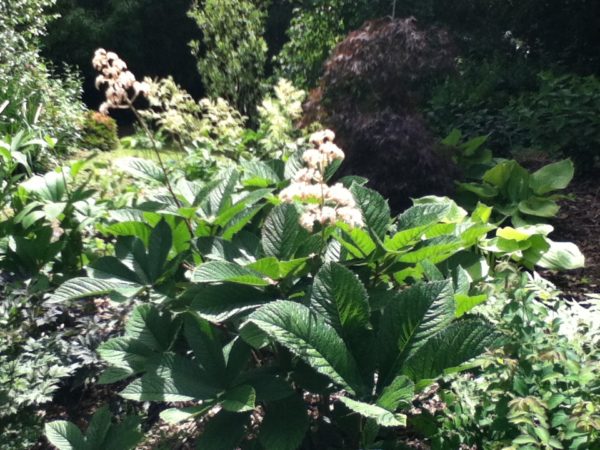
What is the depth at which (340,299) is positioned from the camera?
190 cm

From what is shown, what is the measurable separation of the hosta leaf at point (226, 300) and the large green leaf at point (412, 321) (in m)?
0.44

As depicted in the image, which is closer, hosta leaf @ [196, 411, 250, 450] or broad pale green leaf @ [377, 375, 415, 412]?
broad pale green leaf @ [377, 375, 415, 412]

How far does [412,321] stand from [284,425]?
1.58 ft

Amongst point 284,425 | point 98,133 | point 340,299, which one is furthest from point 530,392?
point 98,133

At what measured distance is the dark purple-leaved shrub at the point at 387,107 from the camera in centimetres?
456

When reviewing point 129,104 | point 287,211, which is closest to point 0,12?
point 129,104

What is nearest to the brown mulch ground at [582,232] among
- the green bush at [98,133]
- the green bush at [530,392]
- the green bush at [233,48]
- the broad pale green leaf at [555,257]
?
the broad pale green leaf at [555,257]

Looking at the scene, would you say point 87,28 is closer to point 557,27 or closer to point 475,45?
point 475,45

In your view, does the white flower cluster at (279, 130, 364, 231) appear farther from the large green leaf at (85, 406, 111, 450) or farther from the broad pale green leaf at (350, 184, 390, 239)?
the large green leaf at (85, 406, 111, 450)

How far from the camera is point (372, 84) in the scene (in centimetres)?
487

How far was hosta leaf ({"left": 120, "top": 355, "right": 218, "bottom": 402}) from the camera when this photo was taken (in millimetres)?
1885

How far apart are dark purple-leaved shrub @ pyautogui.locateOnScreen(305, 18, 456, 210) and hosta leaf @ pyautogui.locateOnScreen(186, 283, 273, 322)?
2.56 m

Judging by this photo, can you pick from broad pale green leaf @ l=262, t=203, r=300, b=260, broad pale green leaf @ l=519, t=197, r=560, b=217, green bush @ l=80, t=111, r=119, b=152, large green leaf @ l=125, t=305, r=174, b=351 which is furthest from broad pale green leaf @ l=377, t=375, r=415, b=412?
green bush @ l=80, t=111, r=119, b=152

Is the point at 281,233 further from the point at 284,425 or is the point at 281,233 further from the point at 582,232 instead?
the point at 582,232
